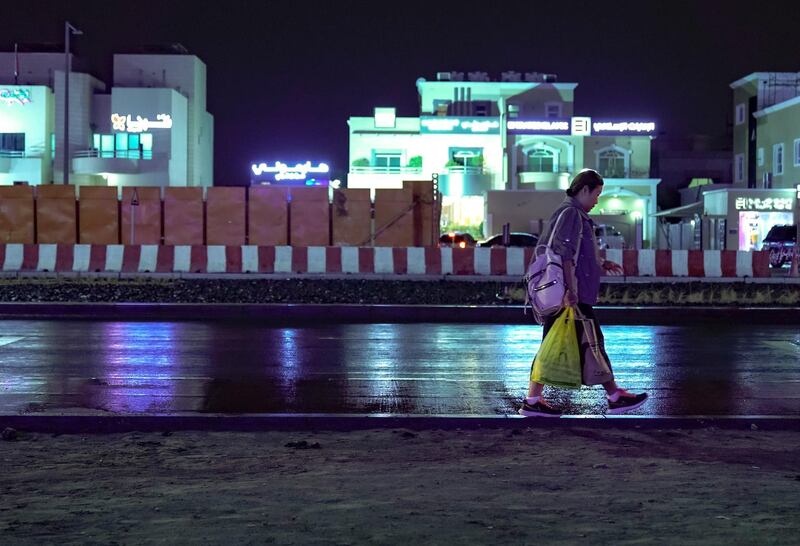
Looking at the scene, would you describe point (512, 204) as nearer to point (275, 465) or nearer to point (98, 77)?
point (98, 77)

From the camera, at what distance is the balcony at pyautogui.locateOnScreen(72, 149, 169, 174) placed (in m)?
56.7

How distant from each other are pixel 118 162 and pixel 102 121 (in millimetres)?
3353

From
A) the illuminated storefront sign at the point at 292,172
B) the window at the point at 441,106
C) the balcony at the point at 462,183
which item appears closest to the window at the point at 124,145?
the balcony at the point at 462,183

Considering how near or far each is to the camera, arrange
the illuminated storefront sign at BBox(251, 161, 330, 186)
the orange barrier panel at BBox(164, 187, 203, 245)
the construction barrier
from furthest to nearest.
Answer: the illuminated storefront sign at BBox(251, 161, 330, 186) < the orange barrier panel at BBox(164, 187, 203, 245) < the construction barrier

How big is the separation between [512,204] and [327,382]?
45.6m

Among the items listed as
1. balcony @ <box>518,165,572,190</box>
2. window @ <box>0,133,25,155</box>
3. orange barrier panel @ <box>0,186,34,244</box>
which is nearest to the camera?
orange barrier panel @ <box>0,186,34,244</box>

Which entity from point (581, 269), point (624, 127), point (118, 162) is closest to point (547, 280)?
point (581, 269)

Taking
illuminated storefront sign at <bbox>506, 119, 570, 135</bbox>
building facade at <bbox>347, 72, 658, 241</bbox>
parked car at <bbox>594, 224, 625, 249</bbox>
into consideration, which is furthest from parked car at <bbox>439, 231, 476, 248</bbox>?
illuminated storefront sign at <bbox>506, 119, 570, 135</bbox>

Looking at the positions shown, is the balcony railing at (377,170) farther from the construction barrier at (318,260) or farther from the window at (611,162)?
the construction barrier at (318,260)

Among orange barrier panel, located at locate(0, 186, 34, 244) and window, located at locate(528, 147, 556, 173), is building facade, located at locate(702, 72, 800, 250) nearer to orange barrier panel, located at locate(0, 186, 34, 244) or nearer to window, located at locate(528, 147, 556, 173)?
window, located at locate(528, 147, 556, 173)

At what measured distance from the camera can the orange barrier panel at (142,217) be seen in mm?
29734

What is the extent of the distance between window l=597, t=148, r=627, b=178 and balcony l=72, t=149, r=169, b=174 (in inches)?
996

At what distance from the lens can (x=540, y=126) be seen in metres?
59.5

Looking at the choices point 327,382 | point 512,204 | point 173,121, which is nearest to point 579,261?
point 327,382
